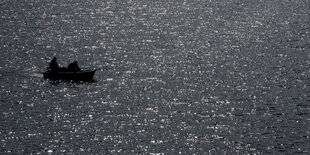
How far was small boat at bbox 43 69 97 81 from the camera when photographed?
10219 cm

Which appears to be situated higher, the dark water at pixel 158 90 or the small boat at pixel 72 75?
the small boat at pixel 72 75

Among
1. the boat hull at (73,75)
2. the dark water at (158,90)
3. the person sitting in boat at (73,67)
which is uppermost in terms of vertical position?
the person sitting in boat at (73,67)

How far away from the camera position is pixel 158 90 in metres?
100

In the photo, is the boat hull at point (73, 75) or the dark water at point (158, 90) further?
the boat hull at point (73, 75)

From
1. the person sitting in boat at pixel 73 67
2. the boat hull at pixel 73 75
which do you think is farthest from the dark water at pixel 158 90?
the person sitting in boat at pixel 73 67

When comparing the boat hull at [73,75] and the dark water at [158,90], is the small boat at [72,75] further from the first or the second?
the dark water at [158,90]

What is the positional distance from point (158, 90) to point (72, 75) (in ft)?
42.3

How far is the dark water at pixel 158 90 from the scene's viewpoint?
7856cm

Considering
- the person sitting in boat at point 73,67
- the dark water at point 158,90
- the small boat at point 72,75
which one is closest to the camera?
the dark water at point 158,90

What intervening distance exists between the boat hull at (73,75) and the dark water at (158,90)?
3.79 ft

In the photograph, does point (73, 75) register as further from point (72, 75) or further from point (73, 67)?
point (73, 67)

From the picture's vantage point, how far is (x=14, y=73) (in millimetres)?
107188

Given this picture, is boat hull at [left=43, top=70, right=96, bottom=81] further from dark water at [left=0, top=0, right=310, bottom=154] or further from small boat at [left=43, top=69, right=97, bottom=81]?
dark water at [left=0, top=0, right=310, bottom=154]

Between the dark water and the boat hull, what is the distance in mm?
1155
